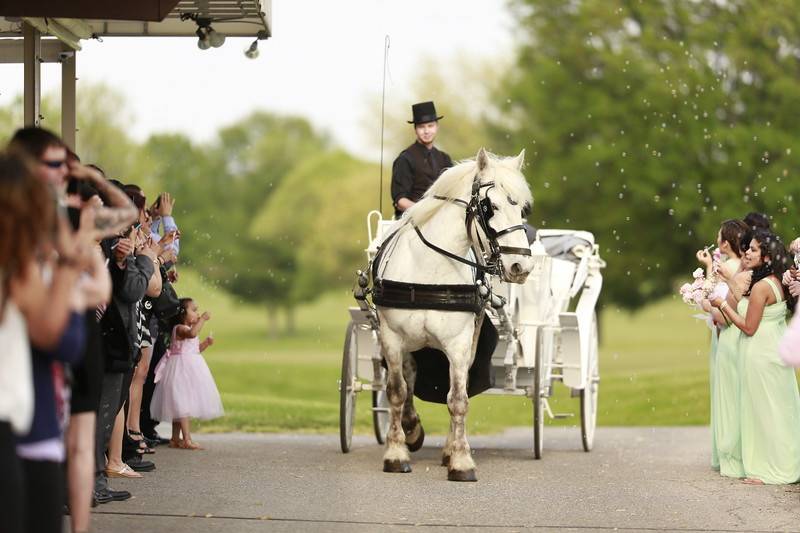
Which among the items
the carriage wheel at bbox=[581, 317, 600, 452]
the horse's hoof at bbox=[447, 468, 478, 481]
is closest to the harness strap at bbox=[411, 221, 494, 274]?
the horse's hoof at bbox=[447, 468, 478, 481]

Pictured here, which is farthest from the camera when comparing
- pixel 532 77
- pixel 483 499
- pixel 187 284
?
pixel 187 284

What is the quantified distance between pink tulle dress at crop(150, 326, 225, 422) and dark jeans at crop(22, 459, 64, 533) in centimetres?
680

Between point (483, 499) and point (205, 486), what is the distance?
1.93 meters

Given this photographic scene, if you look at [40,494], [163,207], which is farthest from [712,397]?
[40,494]

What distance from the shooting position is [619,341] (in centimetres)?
6353

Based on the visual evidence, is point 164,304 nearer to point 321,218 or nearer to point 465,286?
point 465,286

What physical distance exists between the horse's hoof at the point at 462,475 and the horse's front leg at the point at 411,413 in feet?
3.64

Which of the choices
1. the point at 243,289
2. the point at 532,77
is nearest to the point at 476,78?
the point at 532,77

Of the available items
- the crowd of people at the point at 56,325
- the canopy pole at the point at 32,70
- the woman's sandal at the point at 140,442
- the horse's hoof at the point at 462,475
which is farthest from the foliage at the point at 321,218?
the crowd of people at the point at 56,325

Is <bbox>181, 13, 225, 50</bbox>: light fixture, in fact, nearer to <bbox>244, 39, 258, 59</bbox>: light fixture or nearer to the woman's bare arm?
<bbox>244, 39, 258, 59</bbox>: light fixture

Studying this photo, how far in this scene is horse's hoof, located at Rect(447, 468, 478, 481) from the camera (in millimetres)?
10438

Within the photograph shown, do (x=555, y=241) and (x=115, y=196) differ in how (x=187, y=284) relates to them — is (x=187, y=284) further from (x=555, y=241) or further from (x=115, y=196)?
(x=115, y=196)

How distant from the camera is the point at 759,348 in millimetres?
10852

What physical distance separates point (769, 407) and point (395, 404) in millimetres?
2857
